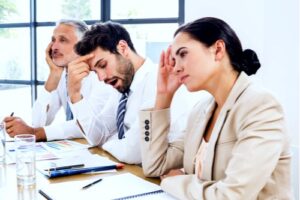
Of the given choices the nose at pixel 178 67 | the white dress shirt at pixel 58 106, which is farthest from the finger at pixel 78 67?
the nose at pixel 178 67

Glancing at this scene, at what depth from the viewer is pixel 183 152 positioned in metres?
1.53

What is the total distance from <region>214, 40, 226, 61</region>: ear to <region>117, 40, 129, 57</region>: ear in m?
0.84

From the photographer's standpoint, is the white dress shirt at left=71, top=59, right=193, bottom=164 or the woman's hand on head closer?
the woman's hand on head

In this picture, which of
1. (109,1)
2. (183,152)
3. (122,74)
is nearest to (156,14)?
(109,1)

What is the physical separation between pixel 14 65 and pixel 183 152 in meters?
4.00

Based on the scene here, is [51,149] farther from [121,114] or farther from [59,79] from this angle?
[59,79]


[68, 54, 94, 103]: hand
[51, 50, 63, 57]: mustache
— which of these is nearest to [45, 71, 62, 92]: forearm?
[51, 50, 63, 57]: mustache

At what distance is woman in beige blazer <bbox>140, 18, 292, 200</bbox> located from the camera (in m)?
1.12

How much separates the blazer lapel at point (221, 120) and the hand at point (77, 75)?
915 millimetres

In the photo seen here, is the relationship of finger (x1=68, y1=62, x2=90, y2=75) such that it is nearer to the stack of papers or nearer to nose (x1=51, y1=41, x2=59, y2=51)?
the stack of papers

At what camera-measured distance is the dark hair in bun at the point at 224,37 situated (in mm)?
1308

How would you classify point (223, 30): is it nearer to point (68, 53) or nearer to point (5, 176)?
point (5, 176)

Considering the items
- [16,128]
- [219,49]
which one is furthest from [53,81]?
[219,49]

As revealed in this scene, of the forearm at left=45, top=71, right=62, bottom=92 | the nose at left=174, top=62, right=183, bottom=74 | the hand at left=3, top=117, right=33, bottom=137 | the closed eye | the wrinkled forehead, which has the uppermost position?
the wrinkled forehead
